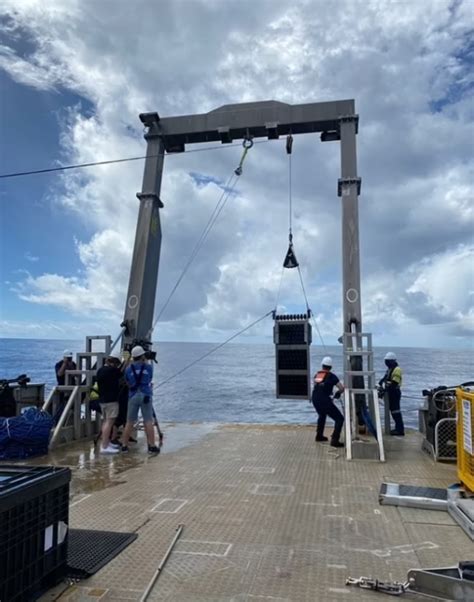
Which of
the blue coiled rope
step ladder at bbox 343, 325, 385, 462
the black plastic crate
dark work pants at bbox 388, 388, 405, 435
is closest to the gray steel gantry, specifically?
step ladder at bbox 343, 325, 385, 462

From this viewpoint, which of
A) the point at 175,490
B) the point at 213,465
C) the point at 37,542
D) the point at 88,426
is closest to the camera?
the point at 37,542

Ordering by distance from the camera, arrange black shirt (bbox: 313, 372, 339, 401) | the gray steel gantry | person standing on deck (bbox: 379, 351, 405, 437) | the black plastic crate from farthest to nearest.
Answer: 1. person standing on deck (bbox: 379, 351, 405, 437)
2. the gray steel gantry
3. black shirt (bbox: 313, 372, 339, 401)
4. the black plastic crate

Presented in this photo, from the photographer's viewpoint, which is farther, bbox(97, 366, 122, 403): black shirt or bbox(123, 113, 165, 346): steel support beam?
bbox(123, 113, 165, 346): steel support beam

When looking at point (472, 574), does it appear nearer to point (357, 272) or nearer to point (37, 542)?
point (37, 542)

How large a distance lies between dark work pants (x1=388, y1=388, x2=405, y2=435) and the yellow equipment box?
2667mm

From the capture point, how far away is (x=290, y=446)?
19.9 feet

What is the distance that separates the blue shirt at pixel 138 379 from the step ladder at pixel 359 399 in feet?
8.39

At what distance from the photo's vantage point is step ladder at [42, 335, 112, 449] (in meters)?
6.24

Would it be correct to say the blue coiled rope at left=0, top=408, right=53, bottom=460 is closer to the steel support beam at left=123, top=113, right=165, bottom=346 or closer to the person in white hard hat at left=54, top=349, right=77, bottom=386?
the person in white hard hat at left=54, top=349, right=77, bottom=386

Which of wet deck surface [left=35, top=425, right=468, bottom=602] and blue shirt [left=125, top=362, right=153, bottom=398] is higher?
blue shirt [left=125, top=362, right=153, bottom=398]

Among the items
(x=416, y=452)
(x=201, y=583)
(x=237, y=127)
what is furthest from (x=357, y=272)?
(x=201, y=583)

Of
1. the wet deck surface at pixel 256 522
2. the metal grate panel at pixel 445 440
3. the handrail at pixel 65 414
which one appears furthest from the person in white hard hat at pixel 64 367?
the metal grate panel at pixel 445 440

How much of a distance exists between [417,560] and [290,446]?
11.2 ft

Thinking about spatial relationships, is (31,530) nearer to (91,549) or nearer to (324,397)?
(91,549)
